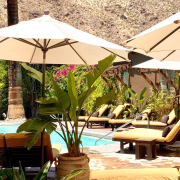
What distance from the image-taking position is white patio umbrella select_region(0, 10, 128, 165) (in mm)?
4715

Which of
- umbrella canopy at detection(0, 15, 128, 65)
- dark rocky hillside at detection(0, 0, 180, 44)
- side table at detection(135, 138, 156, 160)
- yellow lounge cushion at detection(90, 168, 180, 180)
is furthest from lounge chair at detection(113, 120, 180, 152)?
dark rocky hillside at detection(0, 0, 180, 44)

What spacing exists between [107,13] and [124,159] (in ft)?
142

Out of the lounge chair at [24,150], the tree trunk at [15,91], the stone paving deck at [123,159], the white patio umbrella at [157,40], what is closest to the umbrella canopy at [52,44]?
the white patio umbrella at [157,40]

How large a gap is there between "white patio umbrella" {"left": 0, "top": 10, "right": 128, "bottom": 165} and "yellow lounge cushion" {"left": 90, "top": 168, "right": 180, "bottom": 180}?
2.14 meters

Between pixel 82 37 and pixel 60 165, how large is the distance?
6.31 ft

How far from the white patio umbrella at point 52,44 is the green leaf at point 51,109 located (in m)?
0.80

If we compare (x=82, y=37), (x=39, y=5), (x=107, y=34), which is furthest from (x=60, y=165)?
(x=39, y=5)

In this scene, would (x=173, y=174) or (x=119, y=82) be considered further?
(x=119, y=82)

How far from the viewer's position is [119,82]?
60.0 feet

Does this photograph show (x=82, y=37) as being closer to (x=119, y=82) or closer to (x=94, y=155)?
(x=94, y=155)

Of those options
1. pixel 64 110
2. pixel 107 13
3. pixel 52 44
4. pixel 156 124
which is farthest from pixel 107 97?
pixel 107 13

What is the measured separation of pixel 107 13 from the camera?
48.3m

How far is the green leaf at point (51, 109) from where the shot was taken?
4.47 meters

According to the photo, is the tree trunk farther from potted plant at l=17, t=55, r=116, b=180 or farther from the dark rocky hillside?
the dark rocky hillside
